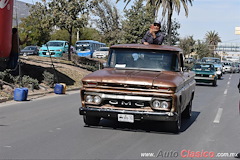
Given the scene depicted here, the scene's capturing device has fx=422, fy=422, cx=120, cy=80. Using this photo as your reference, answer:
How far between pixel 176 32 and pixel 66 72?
26612 millimetres

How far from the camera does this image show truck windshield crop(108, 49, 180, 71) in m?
10.2

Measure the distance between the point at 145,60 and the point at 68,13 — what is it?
2268cm

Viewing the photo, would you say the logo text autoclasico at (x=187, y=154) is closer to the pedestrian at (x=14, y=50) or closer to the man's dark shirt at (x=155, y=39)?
the man's dark shirt at (x=155, y=39)

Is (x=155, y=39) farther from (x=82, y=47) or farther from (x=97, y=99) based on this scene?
(x=82, y=47)

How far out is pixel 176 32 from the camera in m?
50.6

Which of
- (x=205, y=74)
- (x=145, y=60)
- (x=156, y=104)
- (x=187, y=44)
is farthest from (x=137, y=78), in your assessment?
(x=187, y=44)

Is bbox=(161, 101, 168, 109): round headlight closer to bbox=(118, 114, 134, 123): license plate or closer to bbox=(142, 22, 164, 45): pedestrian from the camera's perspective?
bbox=(118, 114, 134, 123): license plate

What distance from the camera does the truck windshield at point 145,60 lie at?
33.4 feet

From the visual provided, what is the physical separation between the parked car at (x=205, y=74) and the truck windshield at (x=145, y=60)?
19162 mm

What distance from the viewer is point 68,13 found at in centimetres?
3198

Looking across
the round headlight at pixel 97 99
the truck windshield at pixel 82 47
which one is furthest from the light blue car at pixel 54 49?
the round headlight at pixel 97 99

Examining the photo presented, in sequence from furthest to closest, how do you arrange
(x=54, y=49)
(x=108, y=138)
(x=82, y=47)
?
(x=82, y=47)
(x=54, y=49)
(x=108, y=138)

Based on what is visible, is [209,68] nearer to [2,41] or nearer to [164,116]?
[2,41]

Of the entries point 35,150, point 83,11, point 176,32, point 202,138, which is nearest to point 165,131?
point 202,138
